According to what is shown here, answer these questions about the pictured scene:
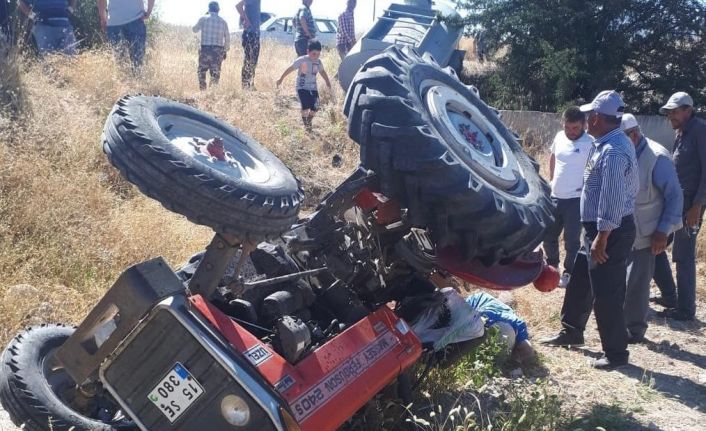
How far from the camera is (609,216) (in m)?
5.11

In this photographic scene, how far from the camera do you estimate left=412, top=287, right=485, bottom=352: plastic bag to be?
4.25 metres

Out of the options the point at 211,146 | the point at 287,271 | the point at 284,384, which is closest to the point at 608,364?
the point at 287,271

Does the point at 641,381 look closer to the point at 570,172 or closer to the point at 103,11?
the point at 570,172

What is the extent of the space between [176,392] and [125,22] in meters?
9.13

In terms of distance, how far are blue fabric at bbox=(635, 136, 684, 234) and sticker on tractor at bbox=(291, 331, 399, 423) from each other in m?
3.23

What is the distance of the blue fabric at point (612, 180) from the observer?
5109 mm

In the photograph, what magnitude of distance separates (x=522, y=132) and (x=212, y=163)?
10.3 meters

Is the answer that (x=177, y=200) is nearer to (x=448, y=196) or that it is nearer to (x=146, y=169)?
(x=146, y=169)

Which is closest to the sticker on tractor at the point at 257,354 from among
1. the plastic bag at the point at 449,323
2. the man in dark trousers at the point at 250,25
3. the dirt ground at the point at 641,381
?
the plastic bag at the point at 449,323

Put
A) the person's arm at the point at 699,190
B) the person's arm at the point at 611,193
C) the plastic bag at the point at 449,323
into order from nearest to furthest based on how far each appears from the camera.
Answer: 1. the plastic bag at the point at 449,323
2. the person's arm at the point at 611,193
3. the person's arm at the point at 699,190

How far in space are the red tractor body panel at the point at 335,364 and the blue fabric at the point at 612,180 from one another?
6.70 feet

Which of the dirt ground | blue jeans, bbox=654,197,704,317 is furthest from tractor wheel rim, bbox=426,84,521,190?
blue jeans, bbox=654,197,704,317

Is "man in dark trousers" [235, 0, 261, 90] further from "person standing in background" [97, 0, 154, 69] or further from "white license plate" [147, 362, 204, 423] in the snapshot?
"white license plate" [147, 362, 204, 423]

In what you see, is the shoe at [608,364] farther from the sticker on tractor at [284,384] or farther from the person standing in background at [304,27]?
the person standing in background at [304,27]
